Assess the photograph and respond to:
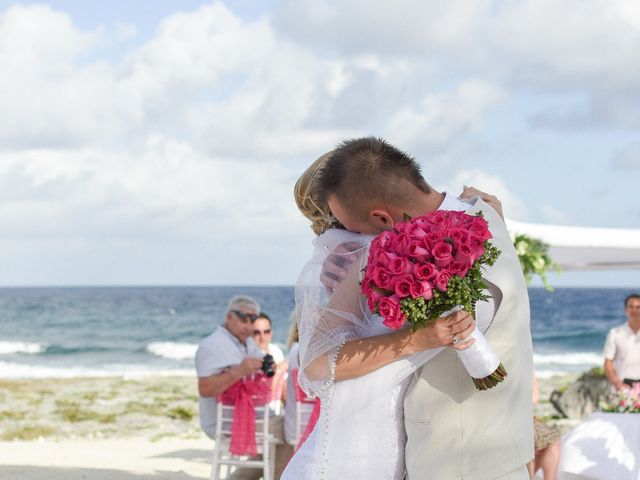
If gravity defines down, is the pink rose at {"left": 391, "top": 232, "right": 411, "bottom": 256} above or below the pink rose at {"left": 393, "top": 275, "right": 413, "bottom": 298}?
above

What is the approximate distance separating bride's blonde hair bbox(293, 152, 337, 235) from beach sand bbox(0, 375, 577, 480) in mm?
7027

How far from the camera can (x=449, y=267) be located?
239cm

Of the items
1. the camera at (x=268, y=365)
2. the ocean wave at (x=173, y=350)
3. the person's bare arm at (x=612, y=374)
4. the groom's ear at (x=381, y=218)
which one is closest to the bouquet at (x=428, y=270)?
the groom's ear at (x=381, y=218)

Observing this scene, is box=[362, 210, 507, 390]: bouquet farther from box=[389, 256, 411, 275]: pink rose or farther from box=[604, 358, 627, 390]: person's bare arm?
box=[604, 358, 627, 390]: person's bare arm

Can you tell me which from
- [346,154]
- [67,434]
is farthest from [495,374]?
[67,434]

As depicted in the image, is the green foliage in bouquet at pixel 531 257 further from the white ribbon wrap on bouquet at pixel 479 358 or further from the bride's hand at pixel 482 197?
the white ribbon wrap on bouquet at pixel 479 358

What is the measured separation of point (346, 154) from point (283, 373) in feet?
22.1

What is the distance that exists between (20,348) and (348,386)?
132 ft

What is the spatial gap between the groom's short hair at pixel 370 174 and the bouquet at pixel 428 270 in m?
0.13

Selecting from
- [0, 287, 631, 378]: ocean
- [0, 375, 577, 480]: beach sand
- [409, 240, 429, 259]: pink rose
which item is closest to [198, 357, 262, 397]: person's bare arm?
[0, 375, 577, 480]: beach sand

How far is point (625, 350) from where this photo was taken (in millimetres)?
10234

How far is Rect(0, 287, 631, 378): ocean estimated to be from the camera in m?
34.3

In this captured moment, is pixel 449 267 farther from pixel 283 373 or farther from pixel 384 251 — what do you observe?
pixel 283 373

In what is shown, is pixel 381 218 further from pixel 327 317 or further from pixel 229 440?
pixel 229 440
